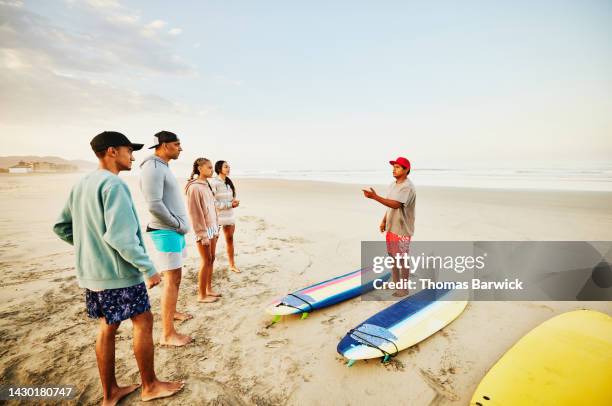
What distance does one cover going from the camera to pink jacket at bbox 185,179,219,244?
13.3 feet

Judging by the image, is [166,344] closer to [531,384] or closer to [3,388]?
[3,388]

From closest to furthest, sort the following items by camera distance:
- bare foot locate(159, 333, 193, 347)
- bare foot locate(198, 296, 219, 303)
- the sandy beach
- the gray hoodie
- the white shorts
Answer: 1. the sandy beach
2. the gray hoodie
3. the white shorts
4. bare foot locate(159, 333, 193, 347)
5. bare foot locate(198, 296, 219, 303)

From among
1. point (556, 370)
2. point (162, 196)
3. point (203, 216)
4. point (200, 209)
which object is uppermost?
point (162, 196)

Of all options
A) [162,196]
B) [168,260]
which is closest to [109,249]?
[162,196]

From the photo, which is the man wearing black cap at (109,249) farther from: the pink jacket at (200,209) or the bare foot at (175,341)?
the pink jacket at (200,209)

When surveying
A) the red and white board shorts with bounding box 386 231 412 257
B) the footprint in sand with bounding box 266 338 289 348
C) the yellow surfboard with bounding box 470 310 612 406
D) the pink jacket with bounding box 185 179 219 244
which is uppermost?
the pink jacket with bounding box 185 179 219 244

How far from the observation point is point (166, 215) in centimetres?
300

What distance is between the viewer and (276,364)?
3.09 m

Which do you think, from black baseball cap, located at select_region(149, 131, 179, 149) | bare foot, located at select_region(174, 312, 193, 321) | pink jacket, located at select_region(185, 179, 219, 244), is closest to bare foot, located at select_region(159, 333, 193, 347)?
bare foot, located at select_region(174, 312, 193, 321)

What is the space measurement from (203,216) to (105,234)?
2.01 m

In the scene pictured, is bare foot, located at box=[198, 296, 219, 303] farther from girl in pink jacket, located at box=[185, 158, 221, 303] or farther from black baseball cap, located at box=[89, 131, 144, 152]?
black baseball cap, located at box=[89, 131, 144, 152]

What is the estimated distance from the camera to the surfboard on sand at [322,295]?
13.1 feet

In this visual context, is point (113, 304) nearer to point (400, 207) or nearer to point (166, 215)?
point (166, 215)

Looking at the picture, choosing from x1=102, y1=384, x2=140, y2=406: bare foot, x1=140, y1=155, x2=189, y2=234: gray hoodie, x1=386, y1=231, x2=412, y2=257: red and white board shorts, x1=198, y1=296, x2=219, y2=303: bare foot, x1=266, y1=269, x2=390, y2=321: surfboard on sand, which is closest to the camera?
x1=102, y1=384, x2=140, y2=406: bare foot
